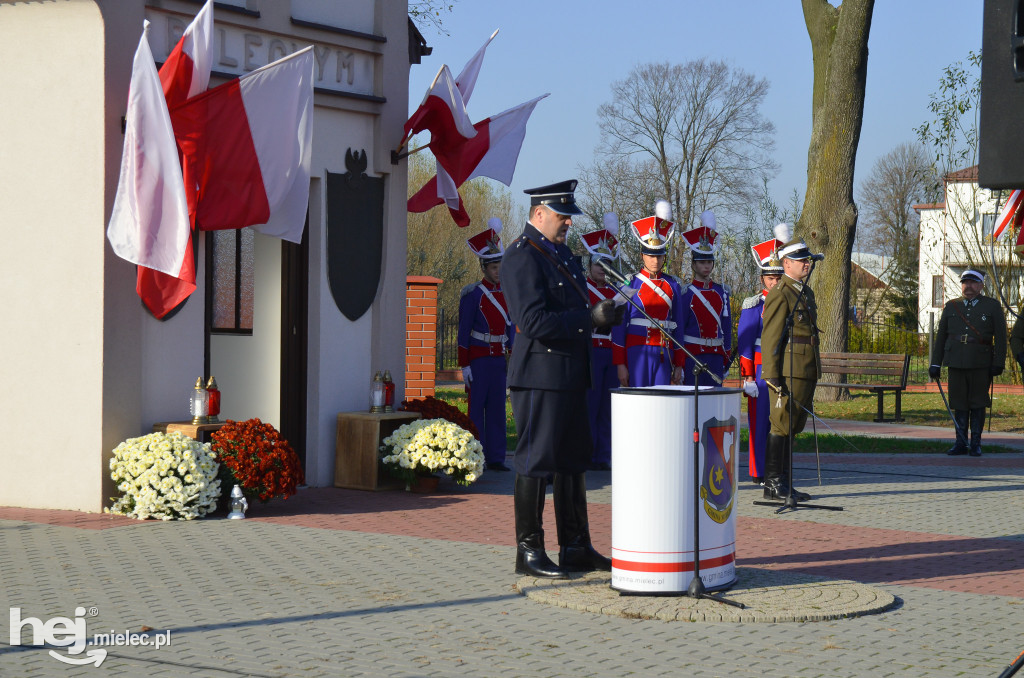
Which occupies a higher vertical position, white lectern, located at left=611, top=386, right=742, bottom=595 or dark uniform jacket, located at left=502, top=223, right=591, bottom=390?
dark uniform jacket, located at left=502, top=223, right=591, bottom=390

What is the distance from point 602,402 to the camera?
13.4 meters

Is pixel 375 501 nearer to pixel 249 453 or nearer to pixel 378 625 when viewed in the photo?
pixel 249 453

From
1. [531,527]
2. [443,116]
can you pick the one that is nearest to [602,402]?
[443,116]

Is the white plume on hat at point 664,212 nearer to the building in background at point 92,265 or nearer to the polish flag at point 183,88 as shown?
the building in background at point 92,265

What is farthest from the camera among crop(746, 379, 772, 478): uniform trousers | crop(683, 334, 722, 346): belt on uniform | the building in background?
crop(746, 379, 772, 478): uniform trousers

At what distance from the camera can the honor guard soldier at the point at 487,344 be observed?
1291 cm

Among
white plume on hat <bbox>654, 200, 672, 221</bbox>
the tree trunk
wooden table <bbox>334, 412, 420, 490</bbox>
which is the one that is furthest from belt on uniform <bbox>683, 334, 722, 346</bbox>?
the tree trunk

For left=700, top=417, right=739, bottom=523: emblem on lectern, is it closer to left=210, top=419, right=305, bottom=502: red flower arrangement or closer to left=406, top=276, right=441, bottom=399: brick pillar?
left=210, top=419, right=305, bottom=502: red flower arrangement

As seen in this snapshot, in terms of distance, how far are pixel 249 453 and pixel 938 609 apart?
5.27 metres

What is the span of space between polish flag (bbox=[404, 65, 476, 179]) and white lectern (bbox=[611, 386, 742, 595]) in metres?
5.26

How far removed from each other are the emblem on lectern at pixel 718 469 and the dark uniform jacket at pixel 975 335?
9.44 m

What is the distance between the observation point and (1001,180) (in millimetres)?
4148

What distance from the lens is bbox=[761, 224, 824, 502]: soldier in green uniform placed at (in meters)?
10.4

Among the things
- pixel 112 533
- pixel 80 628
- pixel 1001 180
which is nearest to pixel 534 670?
pixel 80 628
